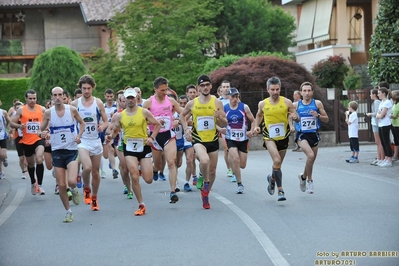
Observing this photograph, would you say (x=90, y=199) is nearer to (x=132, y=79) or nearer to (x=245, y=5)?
(x=132, y=79)

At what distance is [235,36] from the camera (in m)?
54.5

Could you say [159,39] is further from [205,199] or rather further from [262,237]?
[262,237]

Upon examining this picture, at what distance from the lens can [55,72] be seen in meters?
51.4

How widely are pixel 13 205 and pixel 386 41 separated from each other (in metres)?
17.1

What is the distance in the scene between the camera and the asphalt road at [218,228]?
9.42 meters

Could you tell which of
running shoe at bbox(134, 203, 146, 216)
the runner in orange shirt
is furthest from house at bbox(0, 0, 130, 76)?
running shoe at bbox(134, 203, 146, 216)

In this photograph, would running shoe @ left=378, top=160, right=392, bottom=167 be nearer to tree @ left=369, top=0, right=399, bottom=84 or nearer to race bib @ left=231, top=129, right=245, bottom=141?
race bib @ left=231, top=129, right=245, bottom=141

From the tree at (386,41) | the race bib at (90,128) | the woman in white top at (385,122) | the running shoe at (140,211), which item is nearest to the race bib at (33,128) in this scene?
the race bib at (90,128)

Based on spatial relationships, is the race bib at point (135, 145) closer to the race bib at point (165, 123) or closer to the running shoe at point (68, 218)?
the running shoe at point (68, 218)

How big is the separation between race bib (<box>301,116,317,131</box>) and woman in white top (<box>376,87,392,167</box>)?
20.5 feet

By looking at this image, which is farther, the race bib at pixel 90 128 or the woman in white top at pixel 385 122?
the woman in white top at pixel 385 122

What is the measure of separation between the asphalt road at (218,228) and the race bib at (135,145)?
1.01m

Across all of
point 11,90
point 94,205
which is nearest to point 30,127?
point 94,205

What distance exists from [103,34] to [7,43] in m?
6.94
